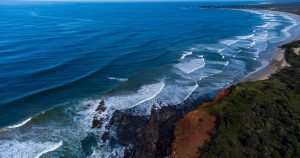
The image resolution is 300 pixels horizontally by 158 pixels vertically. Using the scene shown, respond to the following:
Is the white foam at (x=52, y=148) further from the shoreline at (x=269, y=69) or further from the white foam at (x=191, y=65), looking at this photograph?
the shoreline at (x=269, y=69)

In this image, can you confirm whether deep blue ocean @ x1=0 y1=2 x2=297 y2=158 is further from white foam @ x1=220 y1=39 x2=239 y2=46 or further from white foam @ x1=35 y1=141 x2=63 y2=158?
white foam @ x1=220 y1=39 x2=239 y2=46

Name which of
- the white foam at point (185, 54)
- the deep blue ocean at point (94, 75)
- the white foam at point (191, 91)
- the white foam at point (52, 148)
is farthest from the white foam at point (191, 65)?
the white foam at point (52, 148)

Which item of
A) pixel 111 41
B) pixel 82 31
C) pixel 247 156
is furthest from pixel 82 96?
pixel 82 31

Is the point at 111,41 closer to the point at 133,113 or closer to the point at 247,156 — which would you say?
the point at 133,113

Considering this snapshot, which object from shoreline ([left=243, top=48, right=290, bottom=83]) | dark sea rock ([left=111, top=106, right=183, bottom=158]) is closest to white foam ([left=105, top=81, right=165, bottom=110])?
dark sea rock ([left=111, top=106, right=183, bottom=158])

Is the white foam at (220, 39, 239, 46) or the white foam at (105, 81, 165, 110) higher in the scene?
the white foam at (220, 39, 239, 46)

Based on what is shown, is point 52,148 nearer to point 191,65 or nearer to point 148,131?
point 148,131
